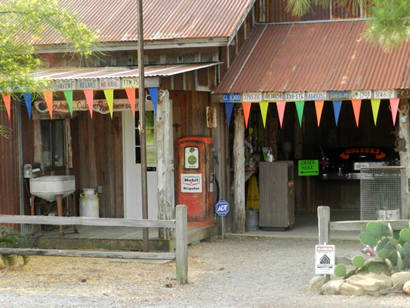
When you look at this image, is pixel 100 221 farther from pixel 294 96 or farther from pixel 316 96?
pixel 316 96

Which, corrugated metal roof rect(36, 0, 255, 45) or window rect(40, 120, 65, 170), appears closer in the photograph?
corrugated metal roof rect(36, 0, 255, 45)

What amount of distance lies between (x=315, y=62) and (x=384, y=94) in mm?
1752

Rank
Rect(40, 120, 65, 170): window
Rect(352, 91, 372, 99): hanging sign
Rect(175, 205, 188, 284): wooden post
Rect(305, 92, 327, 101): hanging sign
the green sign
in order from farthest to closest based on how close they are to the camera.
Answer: the green sign → Rect(40, 120, 65, 170): window → Rect(305, 92, 327, 101): hanging sign → Rect(352, 91, 372, 99): hanging sign → Rect(175, 205, 188, 284): wooden post

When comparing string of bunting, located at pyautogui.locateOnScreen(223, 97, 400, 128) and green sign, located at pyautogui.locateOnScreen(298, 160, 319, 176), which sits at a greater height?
string of bunting, located at pyautogui.locateOnScreen(223, 97, 400, 128)

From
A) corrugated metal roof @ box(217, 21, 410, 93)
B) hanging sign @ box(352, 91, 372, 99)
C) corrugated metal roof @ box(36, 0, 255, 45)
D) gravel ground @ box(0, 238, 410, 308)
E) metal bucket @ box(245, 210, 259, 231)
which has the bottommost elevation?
gravel ground @ box(0, 238, 410, 308)

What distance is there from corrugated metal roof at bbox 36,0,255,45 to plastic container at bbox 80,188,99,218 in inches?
110

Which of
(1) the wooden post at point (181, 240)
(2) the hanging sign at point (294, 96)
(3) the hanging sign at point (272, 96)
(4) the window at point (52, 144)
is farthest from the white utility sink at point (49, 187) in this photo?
(1) the wooden post at point (181, 240)

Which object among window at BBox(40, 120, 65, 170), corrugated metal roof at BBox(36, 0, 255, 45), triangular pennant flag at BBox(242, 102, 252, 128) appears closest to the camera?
triangular pennant flag at BBox(242, 102, 252, 128)

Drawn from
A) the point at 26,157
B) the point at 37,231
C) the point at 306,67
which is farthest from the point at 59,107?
the point at 306,67

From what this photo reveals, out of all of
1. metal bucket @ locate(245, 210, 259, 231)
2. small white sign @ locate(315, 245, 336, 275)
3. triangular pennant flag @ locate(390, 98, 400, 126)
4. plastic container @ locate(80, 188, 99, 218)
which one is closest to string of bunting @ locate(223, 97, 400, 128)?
triangular pennant flag @ locate(390, 98, 400, 126)

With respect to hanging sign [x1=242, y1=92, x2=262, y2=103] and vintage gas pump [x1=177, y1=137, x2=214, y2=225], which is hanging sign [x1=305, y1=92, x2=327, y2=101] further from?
vintage gas pump [x1=177, y1=137, x2=214, y2=225]

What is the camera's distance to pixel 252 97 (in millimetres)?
13461

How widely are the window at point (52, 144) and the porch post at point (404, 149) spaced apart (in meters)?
6.11

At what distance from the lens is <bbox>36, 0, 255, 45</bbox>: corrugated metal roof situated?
1370 cm
